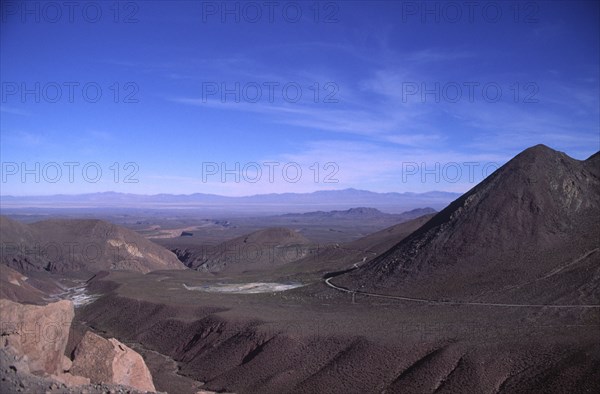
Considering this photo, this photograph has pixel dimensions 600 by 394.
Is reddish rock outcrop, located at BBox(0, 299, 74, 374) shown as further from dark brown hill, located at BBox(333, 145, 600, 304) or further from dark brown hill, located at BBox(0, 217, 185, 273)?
dark brown hill, located at BBox(0, 217, 185, 273)

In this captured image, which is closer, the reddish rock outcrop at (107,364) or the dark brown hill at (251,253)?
the reddish rock outcrop at (107,364)

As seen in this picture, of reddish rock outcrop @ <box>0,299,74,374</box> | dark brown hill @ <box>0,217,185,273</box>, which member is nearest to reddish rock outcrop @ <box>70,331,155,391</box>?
reddish rock outcrop @ <box>0,299,74,374</box>

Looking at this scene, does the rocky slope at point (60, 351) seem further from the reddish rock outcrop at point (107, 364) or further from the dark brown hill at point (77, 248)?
the dark brown hill at point (77, 248)

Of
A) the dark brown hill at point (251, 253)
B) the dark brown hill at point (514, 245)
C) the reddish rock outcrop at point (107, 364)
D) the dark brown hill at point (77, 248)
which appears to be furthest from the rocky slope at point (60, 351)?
the dark brown hill at point (251, 253)

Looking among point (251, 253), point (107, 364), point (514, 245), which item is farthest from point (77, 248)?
point (107, 364)

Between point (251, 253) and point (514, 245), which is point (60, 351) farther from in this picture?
point (251, 253)

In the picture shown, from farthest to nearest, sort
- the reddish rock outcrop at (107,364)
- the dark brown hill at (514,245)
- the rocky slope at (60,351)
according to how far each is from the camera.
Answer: the dark brown hill at (514,245) → the reddish rock outcrop at (107,364) → the rocky slope at (60,351)

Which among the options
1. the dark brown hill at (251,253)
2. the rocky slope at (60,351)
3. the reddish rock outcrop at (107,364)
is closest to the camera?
the rocky slope at (60,351)
